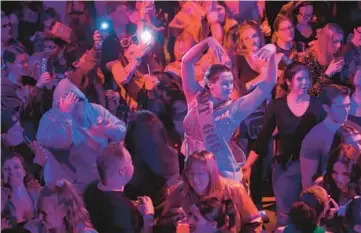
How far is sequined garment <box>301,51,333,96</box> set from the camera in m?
2.29

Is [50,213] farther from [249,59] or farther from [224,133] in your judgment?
[249,59]

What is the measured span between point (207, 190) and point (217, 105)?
35cm

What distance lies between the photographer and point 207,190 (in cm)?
224

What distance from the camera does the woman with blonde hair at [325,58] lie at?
2287mm

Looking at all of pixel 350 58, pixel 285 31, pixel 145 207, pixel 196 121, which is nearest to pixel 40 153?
pixel 145 207

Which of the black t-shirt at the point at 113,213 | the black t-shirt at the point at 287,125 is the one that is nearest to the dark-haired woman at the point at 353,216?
the black t-shirt at the point at 287,125

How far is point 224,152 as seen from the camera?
7.45 ft

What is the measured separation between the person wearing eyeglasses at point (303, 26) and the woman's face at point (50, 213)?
1211 mm

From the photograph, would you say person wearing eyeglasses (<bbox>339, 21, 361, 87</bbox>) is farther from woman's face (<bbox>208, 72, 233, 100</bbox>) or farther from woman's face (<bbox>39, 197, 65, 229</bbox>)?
woman's face (<bbox>39, 197, 65, 229</bbox>)

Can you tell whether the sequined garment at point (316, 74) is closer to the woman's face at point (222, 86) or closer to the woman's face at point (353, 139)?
the woman's face at point (353, 139)

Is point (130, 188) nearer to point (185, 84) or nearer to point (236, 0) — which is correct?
point (185, 84)

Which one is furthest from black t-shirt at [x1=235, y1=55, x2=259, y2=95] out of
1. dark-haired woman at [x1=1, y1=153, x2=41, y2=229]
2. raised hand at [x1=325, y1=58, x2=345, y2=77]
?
dark-haired woman at [x1=1, y1=153, x2=41, y2=229]

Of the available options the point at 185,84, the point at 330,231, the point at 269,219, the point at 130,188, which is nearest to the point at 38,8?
the point at 185,84

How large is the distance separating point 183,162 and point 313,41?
741 mm
